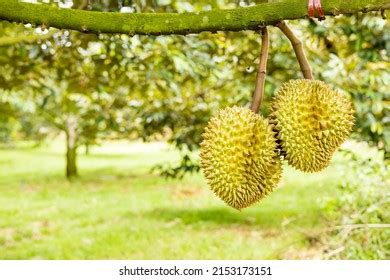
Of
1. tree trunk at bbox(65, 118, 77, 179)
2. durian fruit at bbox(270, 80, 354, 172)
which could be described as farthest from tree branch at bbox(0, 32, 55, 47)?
tree trunk at bbox(65, 118, 77, 179)

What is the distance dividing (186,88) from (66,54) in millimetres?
1351

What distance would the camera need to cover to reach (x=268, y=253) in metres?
5.07

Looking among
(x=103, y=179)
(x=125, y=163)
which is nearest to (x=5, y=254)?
(x=103, y=179)

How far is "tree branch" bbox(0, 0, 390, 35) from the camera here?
0.98 meters

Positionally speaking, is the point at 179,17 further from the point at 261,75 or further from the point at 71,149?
the point at 71,149

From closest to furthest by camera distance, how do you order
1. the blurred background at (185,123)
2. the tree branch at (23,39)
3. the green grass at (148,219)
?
1. the tree branch at (23,39)
2. the blurred background at (185,123)
3. the green grass at (148,219)

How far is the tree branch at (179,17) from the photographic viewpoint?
0.98 m

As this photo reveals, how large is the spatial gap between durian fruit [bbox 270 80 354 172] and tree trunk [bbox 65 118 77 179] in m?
10.5

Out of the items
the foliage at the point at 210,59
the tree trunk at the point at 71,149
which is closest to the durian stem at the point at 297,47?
the foliage at the point at 210,59

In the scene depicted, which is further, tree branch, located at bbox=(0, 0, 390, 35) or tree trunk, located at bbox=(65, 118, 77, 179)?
tree trunk, located at bbox=(65, 118, 77, 179)

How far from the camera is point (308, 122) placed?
1.30 meters

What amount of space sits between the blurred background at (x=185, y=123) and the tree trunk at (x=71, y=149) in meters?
2.06

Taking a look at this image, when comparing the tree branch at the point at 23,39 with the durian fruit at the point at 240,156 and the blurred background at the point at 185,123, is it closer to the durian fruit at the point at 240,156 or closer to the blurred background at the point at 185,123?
the blurred background at the point at 185,123

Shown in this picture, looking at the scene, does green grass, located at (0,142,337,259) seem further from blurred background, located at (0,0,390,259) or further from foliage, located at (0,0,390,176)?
foliage, located at (0,0,390,176)
